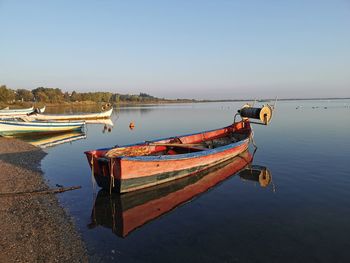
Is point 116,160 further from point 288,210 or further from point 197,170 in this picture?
point 288,210

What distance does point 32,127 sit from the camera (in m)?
36.6

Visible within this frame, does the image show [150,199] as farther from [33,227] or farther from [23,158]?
[23,158]

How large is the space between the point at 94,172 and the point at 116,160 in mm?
1957

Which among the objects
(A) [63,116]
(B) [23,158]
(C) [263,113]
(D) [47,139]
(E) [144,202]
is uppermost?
(C) [263,113]

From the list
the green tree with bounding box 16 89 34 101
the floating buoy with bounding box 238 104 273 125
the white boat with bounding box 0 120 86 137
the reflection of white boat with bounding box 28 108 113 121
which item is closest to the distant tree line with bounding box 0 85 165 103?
the green tree with bounding box 16 89 34 101

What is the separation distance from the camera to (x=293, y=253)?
9.05 meters

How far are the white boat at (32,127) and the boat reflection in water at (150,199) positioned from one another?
2541 centimetres

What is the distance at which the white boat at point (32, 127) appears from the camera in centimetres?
3500

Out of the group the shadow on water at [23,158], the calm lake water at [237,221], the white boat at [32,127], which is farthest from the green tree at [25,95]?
the calm lake water at [237,221]

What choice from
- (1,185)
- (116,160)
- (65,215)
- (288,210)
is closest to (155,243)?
(65,215)

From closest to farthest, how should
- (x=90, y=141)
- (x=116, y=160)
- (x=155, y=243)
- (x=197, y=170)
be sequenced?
(x=155, y=243) < (x=116, y=160) < (x=197, y=170) < (x=90, y=141)

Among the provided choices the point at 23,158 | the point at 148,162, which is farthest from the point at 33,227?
the point at 23,158

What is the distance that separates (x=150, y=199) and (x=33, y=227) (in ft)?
17.8

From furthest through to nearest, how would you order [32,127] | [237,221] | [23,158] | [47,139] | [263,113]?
1. [32,127]
2. [47,139]
3. [263,113]
4. [23,158]
5. [237,221]
